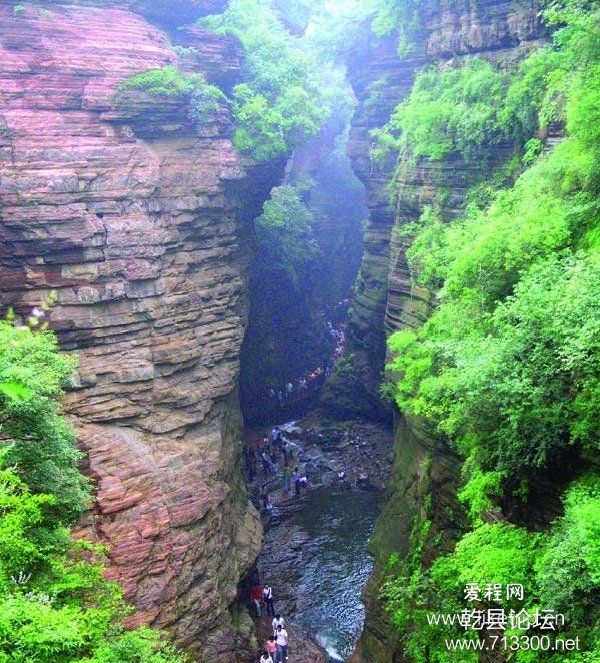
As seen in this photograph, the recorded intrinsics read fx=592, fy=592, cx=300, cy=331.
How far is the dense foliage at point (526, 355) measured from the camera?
7.01 metres

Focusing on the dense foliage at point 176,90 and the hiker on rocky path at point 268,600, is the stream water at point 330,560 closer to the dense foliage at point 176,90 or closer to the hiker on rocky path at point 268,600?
the hiker on rocky path at point 268,600

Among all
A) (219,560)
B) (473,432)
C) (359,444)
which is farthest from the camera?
(359,444)

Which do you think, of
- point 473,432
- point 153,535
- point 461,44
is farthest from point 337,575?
point 461,44

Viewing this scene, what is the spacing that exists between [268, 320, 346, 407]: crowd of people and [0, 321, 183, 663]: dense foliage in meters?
19.2

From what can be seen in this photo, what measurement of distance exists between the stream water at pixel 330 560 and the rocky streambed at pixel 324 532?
31 mm

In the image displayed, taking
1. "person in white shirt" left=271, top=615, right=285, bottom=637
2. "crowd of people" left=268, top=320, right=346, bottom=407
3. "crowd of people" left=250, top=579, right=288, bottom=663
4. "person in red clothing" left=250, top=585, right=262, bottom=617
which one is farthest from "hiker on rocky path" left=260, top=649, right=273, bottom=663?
"crowd of people" left=268, top=320, right=346, bottom=407

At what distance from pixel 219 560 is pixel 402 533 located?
5.13m

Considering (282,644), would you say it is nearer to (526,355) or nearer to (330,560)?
(330,560)

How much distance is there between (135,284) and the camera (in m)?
17.2

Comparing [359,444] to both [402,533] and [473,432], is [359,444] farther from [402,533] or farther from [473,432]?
[473,432]

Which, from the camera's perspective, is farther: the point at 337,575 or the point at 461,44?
the point at 337,575

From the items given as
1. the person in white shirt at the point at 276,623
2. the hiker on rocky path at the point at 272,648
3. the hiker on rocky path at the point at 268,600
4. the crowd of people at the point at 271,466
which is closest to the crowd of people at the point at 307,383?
the crowd of people at the point at 271,466

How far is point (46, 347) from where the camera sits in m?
11.8

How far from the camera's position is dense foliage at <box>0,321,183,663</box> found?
6375mm
